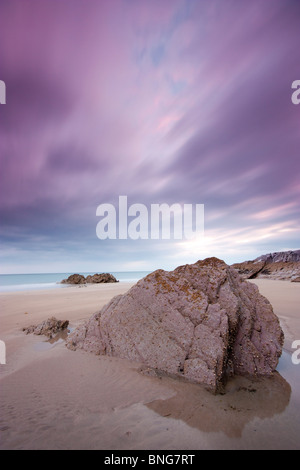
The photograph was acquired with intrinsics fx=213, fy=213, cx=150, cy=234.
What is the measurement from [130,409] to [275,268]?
4697cm

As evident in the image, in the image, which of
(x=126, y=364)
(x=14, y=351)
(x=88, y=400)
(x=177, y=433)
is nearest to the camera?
(x=177, y=433)

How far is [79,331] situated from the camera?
6.35m

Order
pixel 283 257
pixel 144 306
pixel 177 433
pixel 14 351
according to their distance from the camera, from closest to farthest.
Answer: pixel 177 433, pixel 144 306, pixel 14 351, pixel 283 257

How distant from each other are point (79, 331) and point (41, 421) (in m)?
3.09

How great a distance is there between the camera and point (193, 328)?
4.98 meters

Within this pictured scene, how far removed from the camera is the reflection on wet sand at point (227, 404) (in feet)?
10.9

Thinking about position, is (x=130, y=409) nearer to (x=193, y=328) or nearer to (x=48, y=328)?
(x=193, y=328)

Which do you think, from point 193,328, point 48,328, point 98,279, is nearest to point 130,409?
point 193,328

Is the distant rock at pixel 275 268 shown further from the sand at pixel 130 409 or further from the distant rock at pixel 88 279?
Result: the sand at pixel 130 409

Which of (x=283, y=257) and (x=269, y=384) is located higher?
(x=283, y=257)

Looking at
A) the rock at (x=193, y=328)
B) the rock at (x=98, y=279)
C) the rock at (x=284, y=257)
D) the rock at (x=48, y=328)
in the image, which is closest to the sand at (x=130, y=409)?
the rock at (x=193, y=328)

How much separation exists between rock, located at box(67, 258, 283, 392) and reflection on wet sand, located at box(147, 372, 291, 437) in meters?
0.28

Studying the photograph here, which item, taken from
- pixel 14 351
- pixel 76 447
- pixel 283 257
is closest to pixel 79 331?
pixel 14 351
